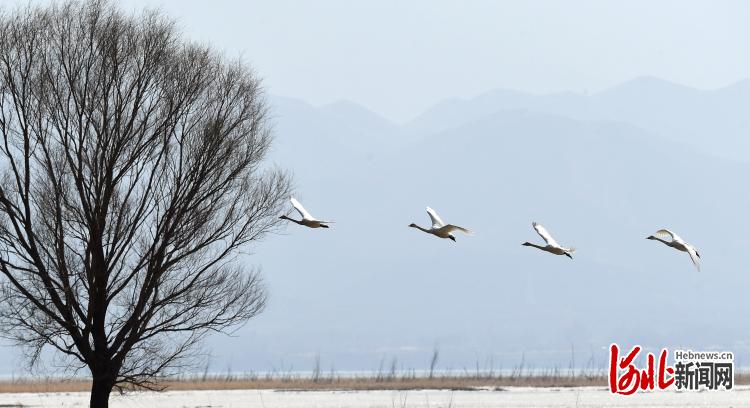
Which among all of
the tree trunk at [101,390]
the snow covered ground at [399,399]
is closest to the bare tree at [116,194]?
the tree trunk at [101,390]

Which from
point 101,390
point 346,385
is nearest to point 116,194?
point 101,390

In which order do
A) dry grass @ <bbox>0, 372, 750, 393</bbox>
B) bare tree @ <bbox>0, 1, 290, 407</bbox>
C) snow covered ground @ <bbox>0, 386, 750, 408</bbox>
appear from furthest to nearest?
dry grass @ <bbox>0, 372, 750, 393</bbox>
snow covered ground @ <bbox>0, 386, 750, 408</bbox>
bare tree @ <bbox>0, 1, 290, 407</bbox>

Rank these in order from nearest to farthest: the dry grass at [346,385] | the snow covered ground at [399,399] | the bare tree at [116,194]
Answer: the bare tree at [116,194], the snow covered ground at [399,399], the dry grass at [346,385]

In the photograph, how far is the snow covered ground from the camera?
4603cm

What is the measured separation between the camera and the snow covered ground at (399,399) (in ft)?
151

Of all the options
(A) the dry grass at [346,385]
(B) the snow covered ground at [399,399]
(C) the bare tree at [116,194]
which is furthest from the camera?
(A) the dry grass at [346,385]

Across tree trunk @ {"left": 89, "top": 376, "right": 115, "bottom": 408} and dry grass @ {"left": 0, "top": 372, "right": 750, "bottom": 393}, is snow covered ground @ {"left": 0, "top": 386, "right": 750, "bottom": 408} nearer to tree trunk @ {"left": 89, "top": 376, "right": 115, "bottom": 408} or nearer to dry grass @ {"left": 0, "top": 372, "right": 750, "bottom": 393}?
dry grass @ {"left": 0, "top": 372, "right": 750, "bottom": 393}

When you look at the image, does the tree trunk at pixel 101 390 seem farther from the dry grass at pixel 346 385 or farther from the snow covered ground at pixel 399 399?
the dry grass at pixel 346 385

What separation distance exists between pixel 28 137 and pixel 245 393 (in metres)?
33.1

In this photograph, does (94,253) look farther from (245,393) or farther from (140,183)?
(245,393)

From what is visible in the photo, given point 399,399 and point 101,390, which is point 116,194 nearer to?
point 101,390

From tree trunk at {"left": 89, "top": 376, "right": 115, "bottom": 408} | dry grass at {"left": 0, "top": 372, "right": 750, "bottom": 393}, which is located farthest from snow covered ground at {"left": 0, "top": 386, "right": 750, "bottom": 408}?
tree trunk at {"left": 89, "top": 376, "right": 115, "bottom": 408}

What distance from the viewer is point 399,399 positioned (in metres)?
48.7

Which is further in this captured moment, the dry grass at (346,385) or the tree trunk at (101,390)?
the dry grass at (346,385)
